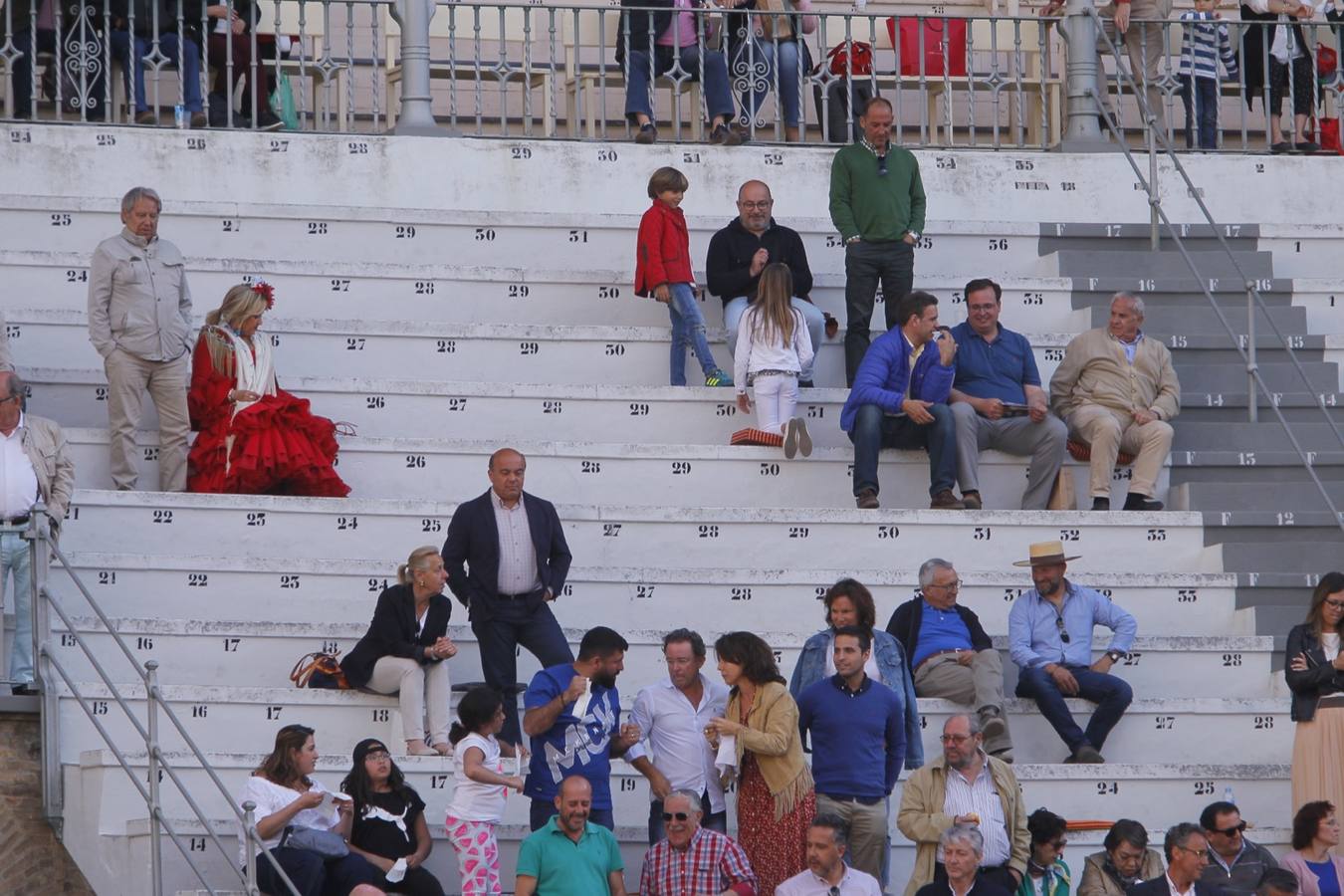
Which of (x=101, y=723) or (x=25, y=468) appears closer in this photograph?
(x=101, y=723)

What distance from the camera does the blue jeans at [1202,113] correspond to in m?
18.3

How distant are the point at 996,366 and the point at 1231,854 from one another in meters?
3.65

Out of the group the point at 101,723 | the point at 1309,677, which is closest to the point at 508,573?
the point at 101,723

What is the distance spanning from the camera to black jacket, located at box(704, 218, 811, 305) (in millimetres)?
15492

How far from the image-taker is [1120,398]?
49.0 feet

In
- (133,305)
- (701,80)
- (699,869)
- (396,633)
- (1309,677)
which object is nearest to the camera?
(699,869)

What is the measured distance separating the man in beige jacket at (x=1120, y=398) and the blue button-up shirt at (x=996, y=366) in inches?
9.0

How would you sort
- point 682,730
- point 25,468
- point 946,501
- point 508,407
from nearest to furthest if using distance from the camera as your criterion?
point 682,730, point 25,468, point 946,501, point 508,407

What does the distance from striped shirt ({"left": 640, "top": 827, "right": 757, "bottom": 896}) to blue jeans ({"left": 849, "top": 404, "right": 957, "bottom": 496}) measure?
11.3 ft

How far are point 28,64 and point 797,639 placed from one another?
6.54 m

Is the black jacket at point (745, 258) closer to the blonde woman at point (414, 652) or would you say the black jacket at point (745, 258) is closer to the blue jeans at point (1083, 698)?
the blue jeans at point (1083, 698)

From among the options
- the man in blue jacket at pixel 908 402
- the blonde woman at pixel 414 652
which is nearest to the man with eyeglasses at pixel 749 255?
the man in blue jacket at pixel 908 402

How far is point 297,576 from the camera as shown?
13.6 meters

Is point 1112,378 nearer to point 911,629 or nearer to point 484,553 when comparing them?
point 911,629
